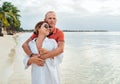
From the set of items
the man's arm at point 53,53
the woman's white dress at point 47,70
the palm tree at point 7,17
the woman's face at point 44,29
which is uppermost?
the woman's face at point 44,29

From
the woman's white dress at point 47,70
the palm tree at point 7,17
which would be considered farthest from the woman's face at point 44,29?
the palm tree at point 7,17

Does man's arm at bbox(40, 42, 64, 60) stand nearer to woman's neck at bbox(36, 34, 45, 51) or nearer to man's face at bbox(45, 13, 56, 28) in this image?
woman's neck at bbox(36, 34, 45, 51)

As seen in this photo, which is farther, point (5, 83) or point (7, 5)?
point (7, 5)

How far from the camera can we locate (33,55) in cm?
297

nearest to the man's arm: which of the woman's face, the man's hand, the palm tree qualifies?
the man's hand

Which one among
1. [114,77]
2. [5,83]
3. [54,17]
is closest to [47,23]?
[54,17]

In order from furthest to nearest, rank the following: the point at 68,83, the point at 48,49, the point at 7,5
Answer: the point at 7,5 < the point at 68,83 < the point at 48,49

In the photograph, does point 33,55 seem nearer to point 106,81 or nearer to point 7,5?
point 106,81

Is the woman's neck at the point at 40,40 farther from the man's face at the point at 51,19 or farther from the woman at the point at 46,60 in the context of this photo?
the man's face at the point at 51,19

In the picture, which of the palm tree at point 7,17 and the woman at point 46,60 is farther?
the palm tree at point 7,17

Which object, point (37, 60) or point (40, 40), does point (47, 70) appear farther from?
point (40, 40)

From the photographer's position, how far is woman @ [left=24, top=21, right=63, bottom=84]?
9.52 feet

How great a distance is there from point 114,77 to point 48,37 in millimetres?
7654

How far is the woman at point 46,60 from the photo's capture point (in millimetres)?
2902
